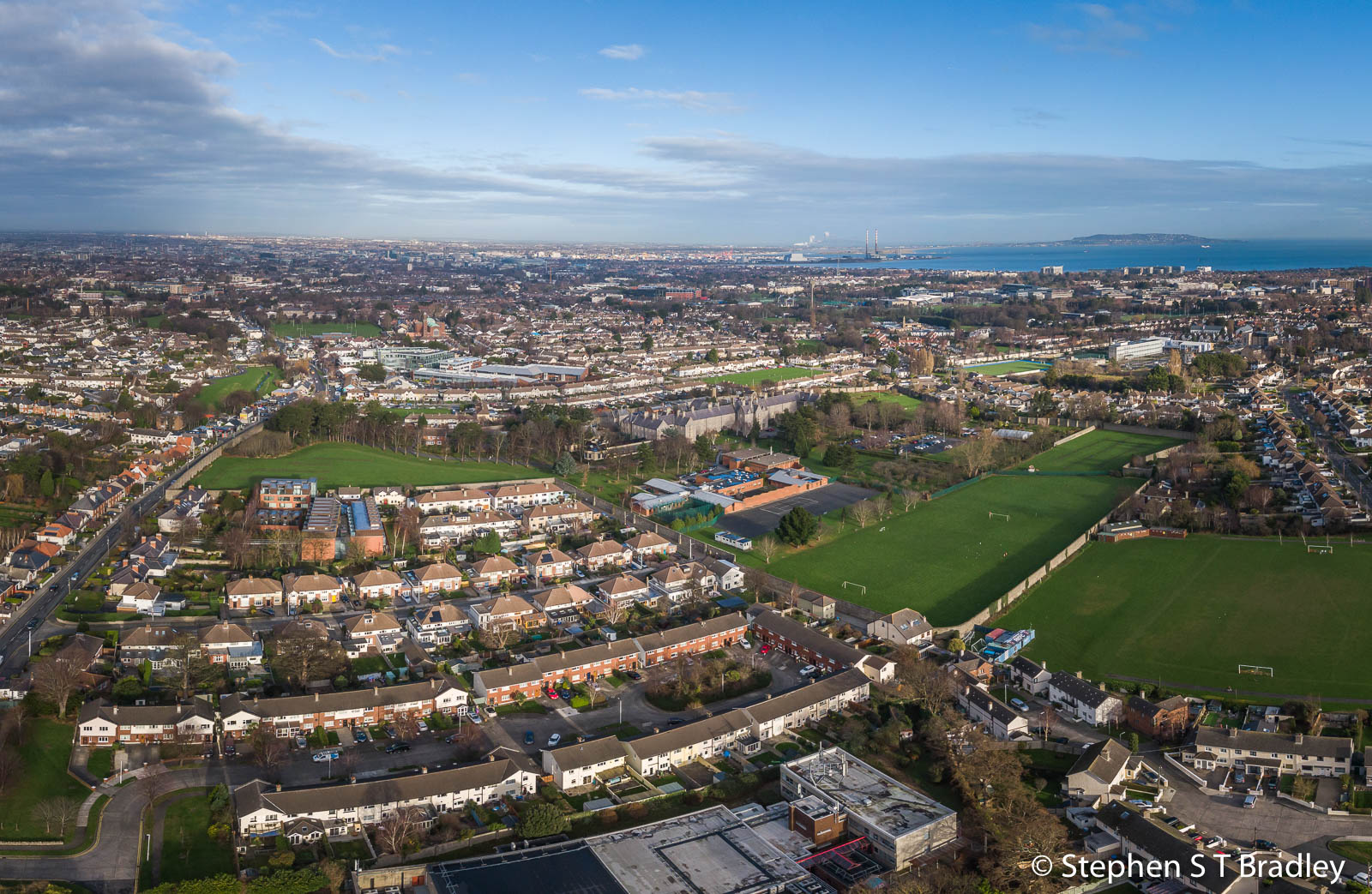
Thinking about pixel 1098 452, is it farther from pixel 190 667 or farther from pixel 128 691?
pixel 128 691

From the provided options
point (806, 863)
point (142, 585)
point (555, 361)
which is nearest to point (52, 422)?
point (142, 585)

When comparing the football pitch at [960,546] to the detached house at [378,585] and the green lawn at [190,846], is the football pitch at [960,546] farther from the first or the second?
the green lawn at [190,846]

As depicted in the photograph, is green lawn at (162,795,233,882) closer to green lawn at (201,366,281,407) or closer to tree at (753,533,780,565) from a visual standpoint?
tree at (753,533,780,565)

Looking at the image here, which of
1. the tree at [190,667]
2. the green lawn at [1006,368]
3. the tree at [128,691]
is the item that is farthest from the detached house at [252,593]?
the green lawn at [1006,368]

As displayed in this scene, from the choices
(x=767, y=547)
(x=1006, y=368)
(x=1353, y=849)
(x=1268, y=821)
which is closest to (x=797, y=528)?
(x=767, y=547)

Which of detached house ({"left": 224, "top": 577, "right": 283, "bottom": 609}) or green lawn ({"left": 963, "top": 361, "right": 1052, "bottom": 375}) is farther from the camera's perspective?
green lawn ({"left": 963, "top": 361, "right": 1052, "bottom": 375})

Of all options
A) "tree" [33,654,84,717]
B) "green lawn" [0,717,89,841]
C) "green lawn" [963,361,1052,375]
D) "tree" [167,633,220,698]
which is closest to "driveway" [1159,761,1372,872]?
"green lawn" [0,717,89,841]
